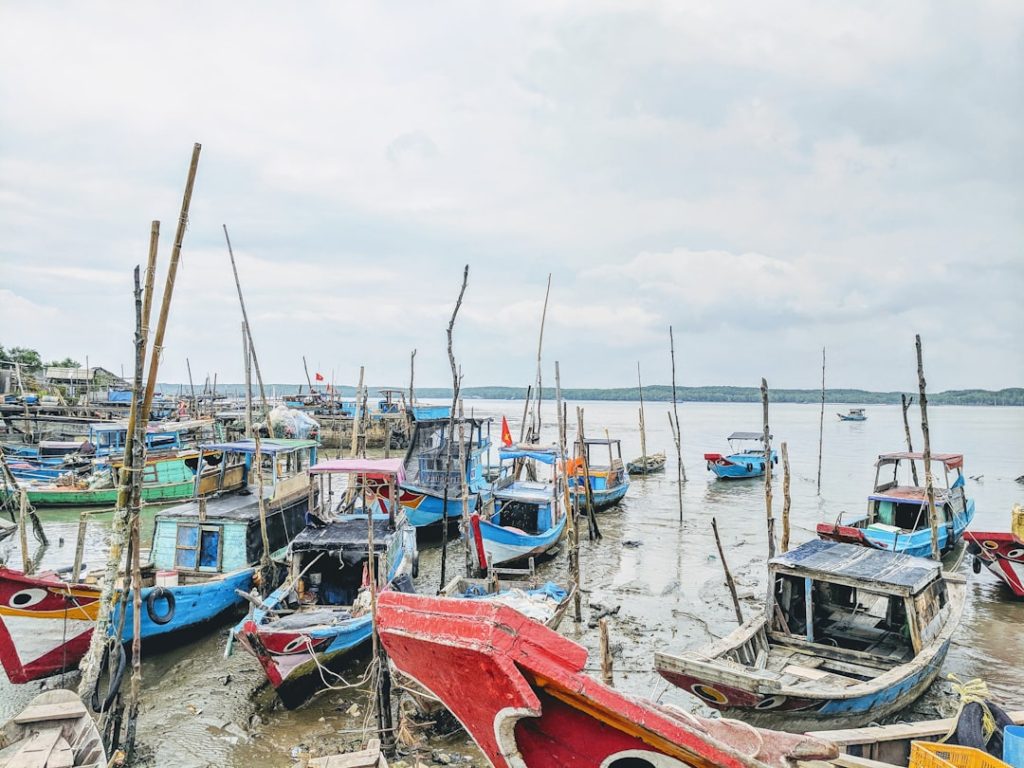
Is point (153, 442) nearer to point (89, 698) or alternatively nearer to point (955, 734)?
point (89, 698)

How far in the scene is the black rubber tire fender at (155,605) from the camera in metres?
10.0

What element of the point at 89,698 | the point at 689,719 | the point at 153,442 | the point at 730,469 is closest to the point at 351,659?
the point at 89,698

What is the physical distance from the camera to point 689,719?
394 cm

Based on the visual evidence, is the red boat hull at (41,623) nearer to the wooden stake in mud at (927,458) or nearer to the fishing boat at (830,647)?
the fishing boat at (830,647)

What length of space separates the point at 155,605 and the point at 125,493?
3.98 meters

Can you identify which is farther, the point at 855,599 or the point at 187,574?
the point at 187,574

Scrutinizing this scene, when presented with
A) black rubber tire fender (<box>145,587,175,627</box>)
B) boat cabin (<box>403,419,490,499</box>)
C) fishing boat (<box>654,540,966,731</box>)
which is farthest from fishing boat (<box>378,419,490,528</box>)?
fishing boat (<box>654,540,966,731</box>)

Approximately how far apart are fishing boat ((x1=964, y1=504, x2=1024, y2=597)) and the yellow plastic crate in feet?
32.8

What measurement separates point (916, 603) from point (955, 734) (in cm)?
219

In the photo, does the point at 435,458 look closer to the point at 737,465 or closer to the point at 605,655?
the point at 605,655

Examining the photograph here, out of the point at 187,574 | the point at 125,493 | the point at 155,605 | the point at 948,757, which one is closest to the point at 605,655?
the point at 948,757

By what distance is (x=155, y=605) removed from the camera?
399 inches

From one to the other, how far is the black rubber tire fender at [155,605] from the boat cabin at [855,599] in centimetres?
955

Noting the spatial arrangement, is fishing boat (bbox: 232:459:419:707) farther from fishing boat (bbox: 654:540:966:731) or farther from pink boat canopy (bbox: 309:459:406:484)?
fishing boat (bbox: 654:540:966:731)
